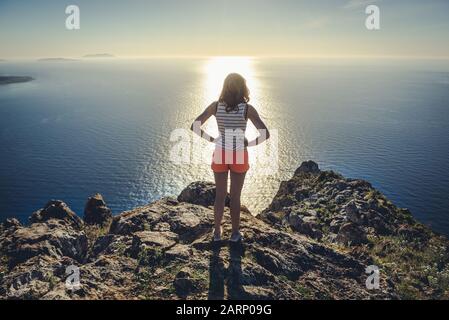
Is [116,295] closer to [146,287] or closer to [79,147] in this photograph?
[146,287]

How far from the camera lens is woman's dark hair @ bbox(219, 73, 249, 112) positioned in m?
7.96

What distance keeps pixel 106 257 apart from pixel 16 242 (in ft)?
27.5

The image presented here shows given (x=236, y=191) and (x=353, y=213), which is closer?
(x=236, y=191)

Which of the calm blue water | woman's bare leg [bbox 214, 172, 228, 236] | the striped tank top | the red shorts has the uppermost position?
the striped tank top

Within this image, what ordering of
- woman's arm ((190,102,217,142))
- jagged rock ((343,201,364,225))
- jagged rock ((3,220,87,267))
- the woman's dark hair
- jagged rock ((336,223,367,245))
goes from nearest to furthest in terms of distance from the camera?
the woman's dark hair → woman's arm ((190,102,217,142)) → jagged rock ((3,220,87,267)) → jagged rock ((336,223,367,245)) → jagged rock ((343,201,364,225))

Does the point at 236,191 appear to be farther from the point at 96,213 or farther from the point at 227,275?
the point at 96,213

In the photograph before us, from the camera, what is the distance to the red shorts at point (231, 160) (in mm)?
8445

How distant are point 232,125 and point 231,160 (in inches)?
34.2

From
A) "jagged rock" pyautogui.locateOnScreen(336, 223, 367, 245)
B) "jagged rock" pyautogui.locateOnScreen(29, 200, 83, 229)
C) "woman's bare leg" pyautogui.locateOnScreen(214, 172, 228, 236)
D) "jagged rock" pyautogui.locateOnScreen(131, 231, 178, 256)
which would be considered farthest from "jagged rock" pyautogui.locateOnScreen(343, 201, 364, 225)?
"jagged rock" pyautogui.locateOnScreen(29, 200, 83, 229)

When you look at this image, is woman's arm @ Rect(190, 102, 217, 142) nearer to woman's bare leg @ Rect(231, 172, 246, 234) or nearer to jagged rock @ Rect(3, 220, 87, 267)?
woman's bare leg @ Rect(231, 172, 246, 234)

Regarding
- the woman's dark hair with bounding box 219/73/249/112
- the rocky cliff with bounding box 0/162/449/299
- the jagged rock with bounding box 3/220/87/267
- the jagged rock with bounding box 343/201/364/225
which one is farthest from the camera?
the jagged rock with bounding box 343/201/364/225

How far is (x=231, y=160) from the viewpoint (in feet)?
27.8

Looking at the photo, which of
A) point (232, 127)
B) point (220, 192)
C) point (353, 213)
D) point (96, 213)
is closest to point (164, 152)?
point (96, 213)

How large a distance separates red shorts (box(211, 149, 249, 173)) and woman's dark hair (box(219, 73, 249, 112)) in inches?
42.2
